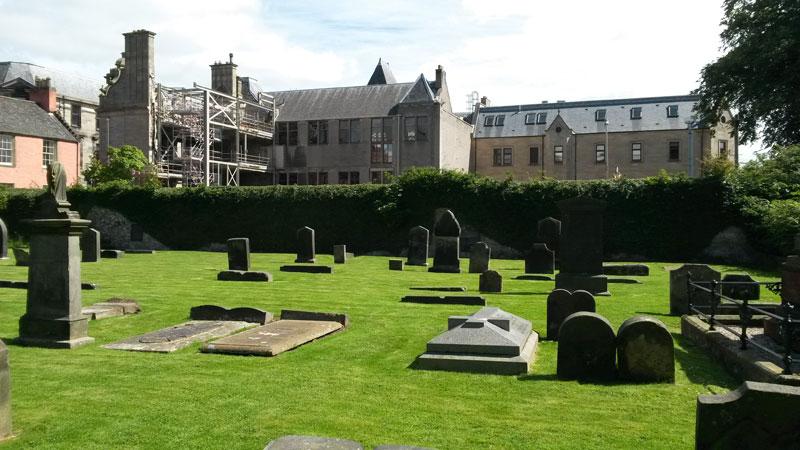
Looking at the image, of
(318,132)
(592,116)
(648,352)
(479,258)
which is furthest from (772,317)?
(592,116)

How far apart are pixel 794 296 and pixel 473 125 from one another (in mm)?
57306

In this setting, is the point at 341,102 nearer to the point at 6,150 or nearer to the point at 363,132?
the point at 363,132

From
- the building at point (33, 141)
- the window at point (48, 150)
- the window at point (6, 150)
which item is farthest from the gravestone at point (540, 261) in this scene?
the window at point (48, 150)

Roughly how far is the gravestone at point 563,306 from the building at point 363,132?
38896mm

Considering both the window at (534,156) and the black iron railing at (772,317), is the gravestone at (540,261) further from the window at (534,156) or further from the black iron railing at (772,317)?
the window at (534,156)

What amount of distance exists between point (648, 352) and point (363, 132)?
44.4 m

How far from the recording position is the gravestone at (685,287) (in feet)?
41.7

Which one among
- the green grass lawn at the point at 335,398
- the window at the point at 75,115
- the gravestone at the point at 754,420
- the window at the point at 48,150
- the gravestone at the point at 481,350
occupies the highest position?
the window at the point at 75,115

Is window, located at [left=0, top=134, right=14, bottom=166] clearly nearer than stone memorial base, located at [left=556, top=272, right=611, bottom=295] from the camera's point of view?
No

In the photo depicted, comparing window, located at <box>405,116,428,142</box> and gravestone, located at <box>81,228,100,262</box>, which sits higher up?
window, located at <box>405,116,428,142</box>

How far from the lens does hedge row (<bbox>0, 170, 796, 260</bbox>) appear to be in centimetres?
2930

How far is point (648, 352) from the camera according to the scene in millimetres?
7895

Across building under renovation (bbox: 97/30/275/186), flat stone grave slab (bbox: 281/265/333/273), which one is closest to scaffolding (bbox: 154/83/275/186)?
building under renovation (bbox: 97/30/275/186)

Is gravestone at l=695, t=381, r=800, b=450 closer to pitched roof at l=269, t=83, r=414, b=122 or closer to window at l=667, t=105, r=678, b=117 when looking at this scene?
pitched roof at l=269, t=83, r=414, b=122
